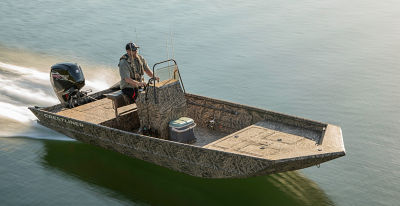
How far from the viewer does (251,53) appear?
1856 cm

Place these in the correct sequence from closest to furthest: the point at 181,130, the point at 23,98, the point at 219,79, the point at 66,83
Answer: the point at 181,130, the point at 66,83, the point at 23,98, the point at 219,79

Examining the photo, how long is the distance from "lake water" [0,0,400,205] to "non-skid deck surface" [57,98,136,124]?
88 centimetres

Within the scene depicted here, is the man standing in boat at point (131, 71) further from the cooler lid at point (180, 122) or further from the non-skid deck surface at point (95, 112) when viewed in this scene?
the cooler lid at point (180, 122)

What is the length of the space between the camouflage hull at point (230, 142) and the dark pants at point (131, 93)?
74cm

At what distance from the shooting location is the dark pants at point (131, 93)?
11219mm

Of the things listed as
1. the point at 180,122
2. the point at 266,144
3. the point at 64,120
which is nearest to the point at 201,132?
the point at 180,122

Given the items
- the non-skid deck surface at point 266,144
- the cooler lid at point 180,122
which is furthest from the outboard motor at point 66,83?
the non-skid deck surface at point 266,144

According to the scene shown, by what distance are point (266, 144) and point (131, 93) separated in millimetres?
3747

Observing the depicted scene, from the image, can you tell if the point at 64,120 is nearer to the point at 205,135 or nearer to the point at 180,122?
the point at 180,122

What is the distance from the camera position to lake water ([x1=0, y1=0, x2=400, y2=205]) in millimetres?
9906

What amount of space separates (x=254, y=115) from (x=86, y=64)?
9.12 meters

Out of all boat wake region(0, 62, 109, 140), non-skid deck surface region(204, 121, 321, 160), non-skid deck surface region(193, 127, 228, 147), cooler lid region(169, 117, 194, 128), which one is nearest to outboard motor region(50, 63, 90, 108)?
boat wake region(0, 62, 109, 140)

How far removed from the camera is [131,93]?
37.0ft

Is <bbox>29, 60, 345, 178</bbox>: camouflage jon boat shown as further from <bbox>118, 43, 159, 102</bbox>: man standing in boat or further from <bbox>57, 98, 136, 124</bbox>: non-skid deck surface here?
<bbox>118, 43, 159, 102</bbox>: man standing in boat
